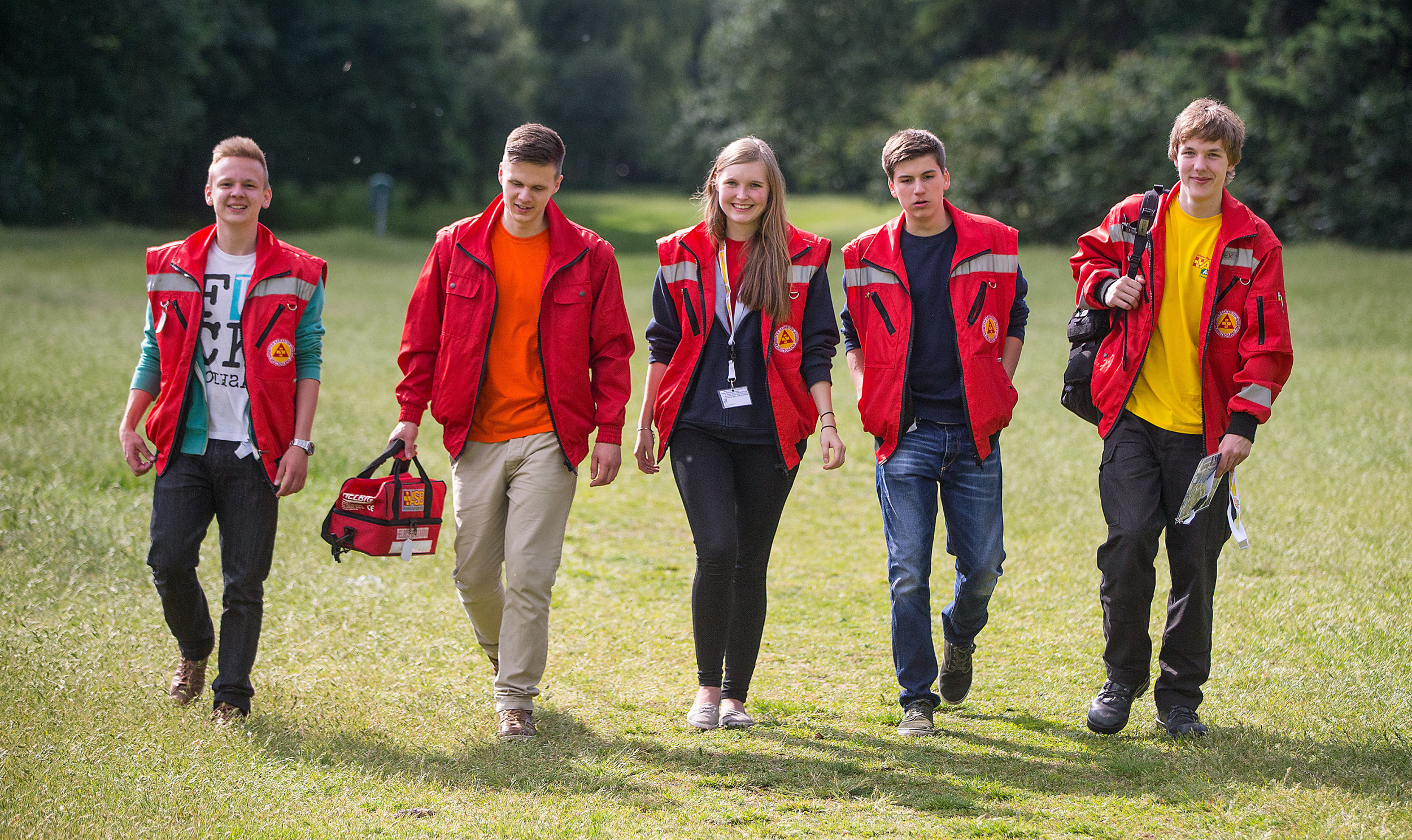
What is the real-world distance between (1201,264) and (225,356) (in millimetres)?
3598

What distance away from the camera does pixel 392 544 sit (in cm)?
496

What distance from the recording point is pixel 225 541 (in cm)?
497

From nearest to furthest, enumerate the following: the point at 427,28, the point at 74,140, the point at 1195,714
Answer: the point at 1195,714, the point at 74,140, the point at 427,28

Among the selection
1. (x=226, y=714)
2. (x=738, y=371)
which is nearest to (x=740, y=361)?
(x=738, y=371)

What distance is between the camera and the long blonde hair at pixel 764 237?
4793 millimetres

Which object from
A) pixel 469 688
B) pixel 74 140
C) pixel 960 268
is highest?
pixel 74 140

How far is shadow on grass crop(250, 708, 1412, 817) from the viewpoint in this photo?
4.31 m

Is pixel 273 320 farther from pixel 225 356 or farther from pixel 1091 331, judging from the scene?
pixel 1091 331

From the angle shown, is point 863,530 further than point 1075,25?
No

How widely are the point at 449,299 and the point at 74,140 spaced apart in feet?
119

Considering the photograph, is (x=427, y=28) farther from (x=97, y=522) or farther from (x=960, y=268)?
(x=960, y=268)

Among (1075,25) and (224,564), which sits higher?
(1075,25)

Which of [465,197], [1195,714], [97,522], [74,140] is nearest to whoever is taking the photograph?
[1195,714]

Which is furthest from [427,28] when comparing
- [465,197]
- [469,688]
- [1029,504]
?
[469,688]
